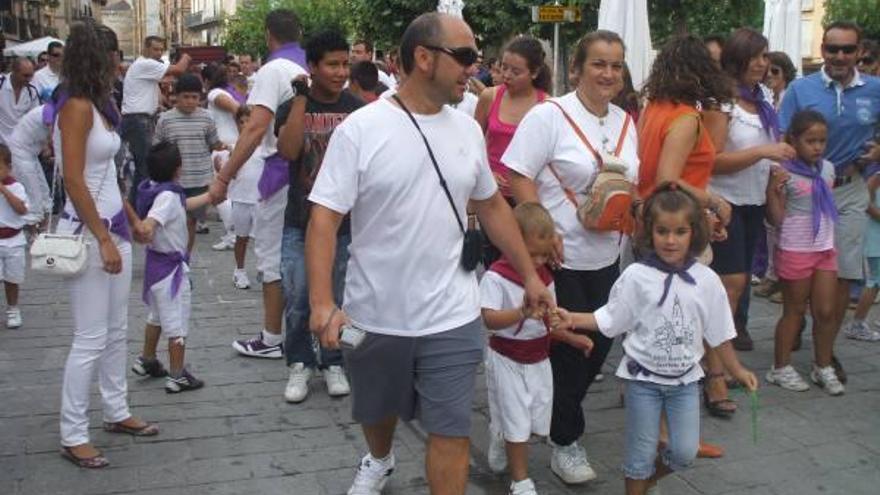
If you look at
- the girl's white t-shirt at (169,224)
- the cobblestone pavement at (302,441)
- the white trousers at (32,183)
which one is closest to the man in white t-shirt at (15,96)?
the white trousers at (32,183)

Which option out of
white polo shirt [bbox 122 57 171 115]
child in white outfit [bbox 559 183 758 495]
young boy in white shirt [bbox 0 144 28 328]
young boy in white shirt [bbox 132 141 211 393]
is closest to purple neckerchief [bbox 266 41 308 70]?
young boy in white shirt [bbox 132 141 211 393]

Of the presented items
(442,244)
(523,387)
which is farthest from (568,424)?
(442,244)

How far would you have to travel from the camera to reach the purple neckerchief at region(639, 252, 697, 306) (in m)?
3.59

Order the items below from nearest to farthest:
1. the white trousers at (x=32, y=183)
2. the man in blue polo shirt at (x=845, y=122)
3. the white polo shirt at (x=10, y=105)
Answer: the man in blue polo shirt at (x=845, y=122)
the white trousers at (x=32, y=183)
the white polo shirt at (x=10, y=105)

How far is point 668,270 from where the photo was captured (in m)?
3.62

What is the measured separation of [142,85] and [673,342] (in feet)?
29.2

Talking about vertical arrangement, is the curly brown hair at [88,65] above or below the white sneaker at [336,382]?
above

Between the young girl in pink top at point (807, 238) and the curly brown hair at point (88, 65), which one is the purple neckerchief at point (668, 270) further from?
the curly brown hair at point (88, 65)

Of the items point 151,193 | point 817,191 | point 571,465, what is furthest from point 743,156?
point 151,193

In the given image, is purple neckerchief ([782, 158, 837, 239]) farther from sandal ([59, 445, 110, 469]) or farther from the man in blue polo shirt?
sandal ([59, 445, 110, 469])

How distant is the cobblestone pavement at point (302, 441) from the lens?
413cm

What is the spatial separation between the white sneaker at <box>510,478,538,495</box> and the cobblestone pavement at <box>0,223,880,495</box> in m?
0.23

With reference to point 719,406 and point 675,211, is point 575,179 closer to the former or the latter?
point 675,211

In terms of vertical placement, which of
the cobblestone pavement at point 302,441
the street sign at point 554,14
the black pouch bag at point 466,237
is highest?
the street sign at point 554,14
